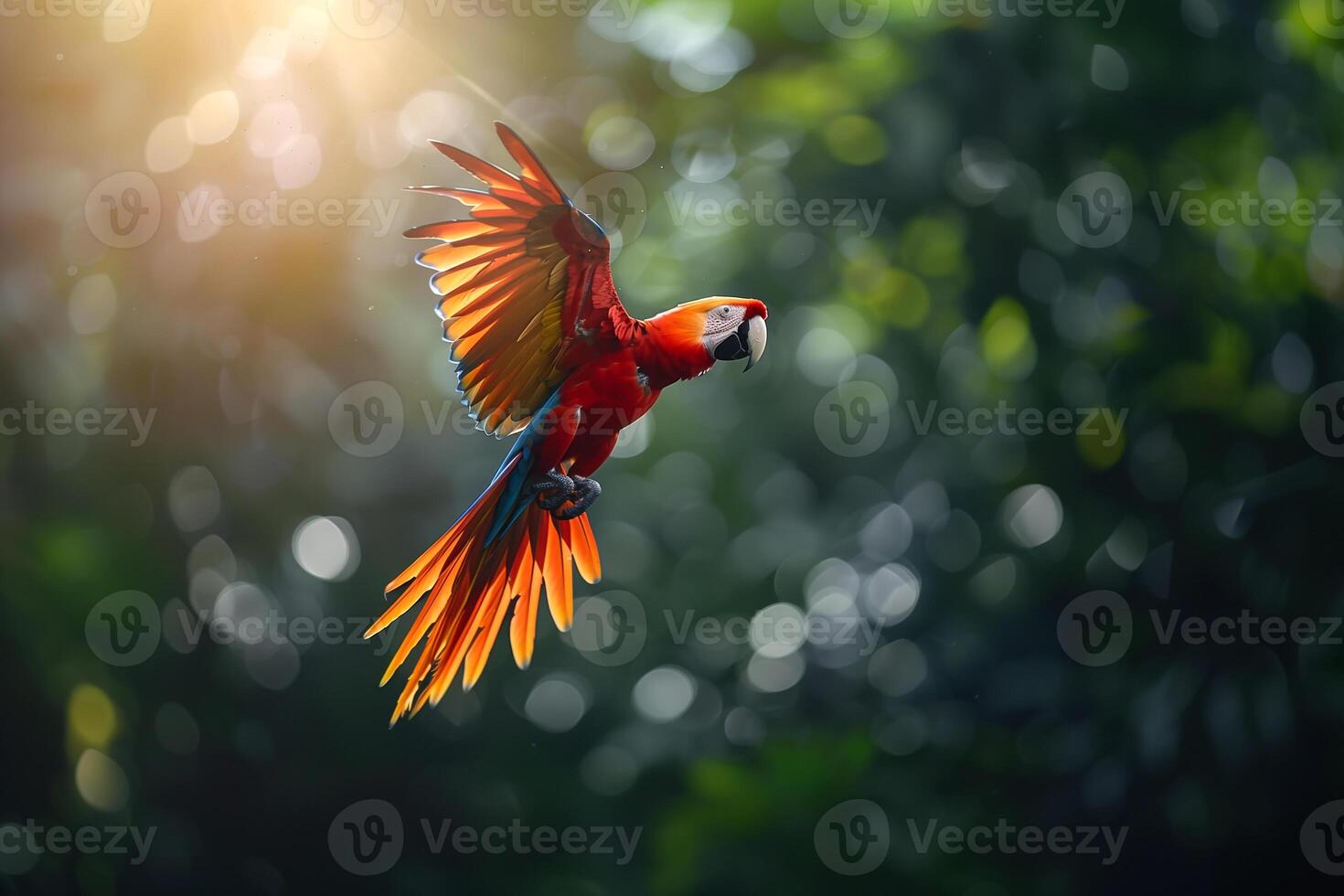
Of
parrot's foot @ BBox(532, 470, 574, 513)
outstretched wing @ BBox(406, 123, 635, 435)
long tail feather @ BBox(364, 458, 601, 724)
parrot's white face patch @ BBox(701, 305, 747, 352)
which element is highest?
outstretched wing @ BBox(406, 123, 635, 435)

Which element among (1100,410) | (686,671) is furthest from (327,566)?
(1100,410)

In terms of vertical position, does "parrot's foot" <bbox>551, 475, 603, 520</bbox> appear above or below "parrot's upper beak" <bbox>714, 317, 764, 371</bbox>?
below

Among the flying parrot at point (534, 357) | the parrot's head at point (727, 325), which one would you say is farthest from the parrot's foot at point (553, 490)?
the parrot's head at point (727, 325)

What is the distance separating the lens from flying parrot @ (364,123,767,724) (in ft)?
4.44

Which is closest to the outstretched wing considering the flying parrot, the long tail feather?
the flying parrot

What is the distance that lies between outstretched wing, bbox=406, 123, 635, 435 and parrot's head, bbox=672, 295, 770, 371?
8 centimetres

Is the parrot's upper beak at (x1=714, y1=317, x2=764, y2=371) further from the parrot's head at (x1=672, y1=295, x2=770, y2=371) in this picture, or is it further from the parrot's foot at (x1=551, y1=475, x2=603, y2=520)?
the parrot's foot at (x1=551, y1=475, x2=603, y2=520)

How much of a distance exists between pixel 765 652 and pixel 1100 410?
97 cm

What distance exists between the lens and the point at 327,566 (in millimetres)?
2512

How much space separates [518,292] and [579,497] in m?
0.27

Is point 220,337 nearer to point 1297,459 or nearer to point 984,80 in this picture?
point 984,80

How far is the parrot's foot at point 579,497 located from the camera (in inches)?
54.8

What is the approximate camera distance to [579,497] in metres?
1.40

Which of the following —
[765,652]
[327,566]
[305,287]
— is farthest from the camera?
[765,652]
